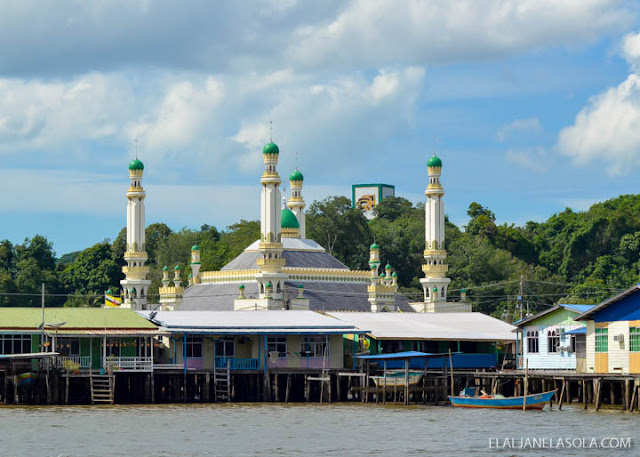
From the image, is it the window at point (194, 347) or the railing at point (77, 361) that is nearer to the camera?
the railing at point (77, 361)

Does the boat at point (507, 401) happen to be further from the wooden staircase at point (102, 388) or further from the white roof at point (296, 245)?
the white roof at point (296, 245)

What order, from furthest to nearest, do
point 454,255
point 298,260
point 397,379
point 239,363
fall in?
point 454,255
point 298,260
point 239,363
point 397,379

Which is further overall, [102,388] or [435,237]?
[435,237]

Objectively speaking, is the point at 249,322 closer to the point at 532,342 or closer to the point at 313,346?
the point at 313,346

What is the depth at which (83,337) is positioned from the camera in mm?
76000

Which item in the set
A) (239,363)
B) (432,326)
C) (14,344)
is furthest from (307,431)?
(432,326)

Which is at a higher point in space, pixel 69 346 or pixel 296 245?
pixel 296 245

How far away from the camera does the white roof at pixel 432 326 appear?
8312 centimetres

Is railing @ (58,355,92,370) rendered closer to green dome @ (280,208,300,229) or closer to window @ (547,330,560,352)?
window @ (547,330,560,352)

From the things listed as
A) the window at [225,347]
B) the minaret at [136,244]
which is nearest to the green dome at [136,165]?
the minaret at [136,244]

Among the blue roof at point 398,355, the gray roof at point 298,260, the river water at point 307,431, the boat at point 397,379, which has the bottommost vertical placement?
the river water at point 307,431

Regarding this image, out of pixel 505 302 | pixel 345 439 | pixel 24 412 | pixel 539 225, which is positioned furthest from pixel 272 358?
pixel 539 225

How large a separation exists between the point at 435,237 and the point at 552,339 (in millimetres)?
34126

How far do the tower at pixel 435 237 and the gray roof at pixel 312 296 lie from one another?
2682 millimetres
